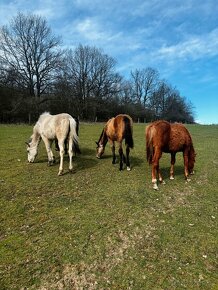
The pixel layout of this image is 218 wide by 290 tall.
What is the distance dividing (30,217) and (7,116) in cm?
3516

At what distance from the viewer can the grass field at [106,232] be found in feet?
13.9

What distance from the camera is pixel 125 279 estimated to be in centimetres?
420

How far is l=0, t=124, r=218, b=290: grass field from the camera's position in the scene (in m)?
4.24

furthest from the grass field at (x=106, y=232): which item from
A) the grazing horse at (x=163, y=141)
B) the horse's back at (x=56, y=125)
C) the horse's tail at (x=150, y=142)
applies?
the horse's back at (x=56, y=125)

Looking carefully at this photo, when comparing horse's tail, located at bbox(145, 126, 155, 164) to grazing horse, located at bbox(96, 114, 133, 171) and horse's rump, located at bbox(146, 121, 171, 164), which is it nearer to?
horse's rump, located at bbox(146, 121, 171, 164)

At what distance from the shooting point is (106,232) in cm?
548

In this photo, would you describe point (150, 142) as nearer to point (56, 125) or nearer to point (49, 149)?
point (56, 125)

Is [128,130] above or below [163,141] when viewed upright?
above

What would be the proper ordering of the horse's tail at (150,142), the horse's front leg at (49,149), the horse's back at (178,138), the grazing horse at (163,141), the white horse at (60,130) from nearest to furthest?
1. the grazing horse at (163,141)
2. the horse's tail at (150,142)
3. the horse's back at (178,138)
4. the white horse at (60,130)
5. the horse's front leg at (49,149)

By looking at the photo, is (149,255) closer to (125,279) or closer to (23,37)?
(125,279)

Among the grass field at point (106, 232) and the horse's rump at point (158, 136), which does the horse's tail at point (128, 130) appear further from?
the grass field at point (106, 232)

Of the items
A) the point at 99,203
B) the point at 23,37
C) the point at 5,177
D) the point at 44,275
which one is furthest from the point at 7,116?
the point at 44,275

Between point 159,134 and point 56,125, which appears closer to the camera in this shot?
point 159,134

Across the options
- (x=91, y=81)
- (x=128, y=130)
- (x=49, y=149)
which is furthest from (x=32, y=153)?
(x=91, y=81)
